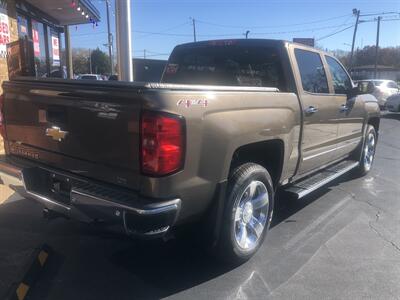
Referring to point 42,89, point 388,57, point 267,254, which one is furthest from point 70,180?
point 388,57

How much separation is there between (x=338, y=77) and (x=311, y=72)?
1.04 meters

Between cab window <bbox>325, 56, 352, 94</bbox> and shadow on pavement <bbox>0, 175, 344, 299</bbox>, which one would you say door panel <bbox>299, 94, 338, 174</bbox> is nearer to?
cab window <bbox>325, 56, 352, 94</bbox>

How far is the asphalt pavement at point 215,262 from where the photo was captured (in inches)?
136

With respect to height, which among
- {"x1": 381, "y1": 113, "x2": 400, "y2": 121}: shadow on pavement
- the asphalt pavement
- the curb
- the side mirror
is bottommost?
{"x1": 381, "y1": 113, "x2": 400, "y2": 121}: shadow on pavement

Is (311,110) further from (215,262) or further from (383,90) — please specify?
(383,90)

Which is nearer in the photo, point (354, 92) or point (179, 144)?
point (179, 144)

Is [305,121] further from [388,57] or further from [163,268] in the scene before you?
[388,57]

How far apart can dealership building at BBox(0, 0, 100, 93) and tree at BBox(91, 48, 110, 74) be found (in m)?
46.9

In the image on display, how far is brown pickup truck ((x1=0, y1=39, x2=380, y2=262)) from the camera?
2965mm

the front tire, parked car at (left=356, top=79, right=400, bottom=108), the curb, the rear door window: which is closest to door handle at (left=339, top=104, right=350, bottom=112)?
the rear door window

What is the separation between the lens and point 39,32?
12.6 m

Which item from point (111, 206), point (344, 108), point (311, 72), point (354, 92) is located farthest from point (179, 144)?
point (354, 92)

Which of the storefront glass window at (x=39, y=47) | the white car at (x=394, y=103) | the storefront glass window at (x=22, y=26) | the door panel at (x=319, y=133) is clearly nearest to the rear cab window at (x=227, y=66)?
the door panel at (x=319, y=133)

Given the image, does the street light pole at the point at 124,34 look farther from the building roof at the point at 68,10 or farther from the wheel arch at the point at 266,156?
the building roof at the point at 68,10
